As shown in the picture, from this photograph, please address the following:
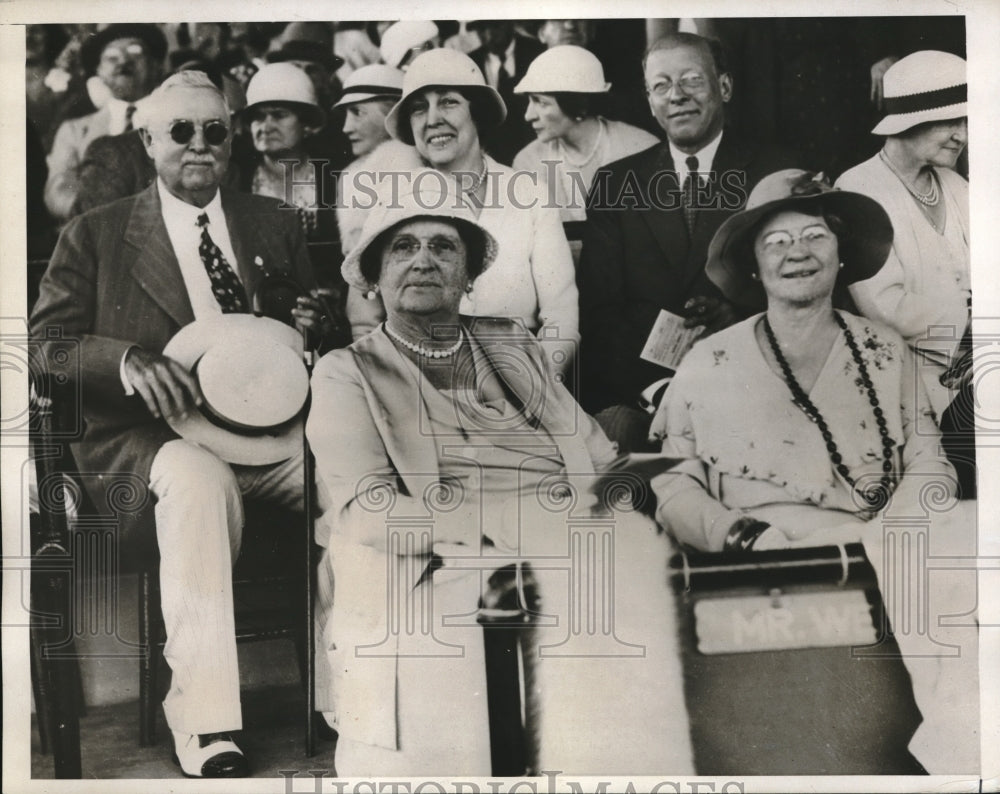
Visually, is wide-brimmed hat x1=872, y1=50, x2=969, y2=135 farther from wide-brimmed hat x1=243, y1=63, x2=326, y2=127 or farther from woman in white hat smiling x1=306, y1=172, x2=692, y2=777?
wide-brimmed hat x1=243, y1=63, x2=326, y2=127

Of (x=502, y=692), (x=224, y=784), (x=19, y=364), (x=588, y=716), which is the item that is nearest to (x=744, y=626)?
(x=588, y=716)

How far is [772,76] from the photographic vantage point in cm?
316

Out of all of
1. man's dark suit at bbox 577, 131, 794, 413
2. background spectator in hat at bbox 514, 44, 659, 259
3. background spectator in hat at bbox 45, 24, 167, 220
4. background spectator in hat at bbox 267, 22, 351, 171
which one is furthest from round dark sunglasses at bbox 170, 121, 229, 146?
man's dark suit at bbox 577, 131, 794, 413

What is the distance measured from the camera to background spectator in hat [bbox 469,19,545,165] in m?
3.13

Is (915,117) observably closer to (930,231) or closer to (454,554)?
(930,231)

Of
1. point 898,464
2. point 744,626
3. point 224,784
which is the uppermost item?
point 898,464

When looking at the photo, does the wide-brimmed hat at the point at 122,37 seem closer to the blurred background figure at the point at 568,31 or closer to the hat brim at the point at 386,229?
the hat brim at the point at 386,229

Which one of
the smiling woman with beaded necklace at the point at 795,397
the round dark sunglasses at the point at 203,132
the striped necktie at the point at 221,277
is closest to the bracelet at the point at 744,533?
the smiling woman with beaded necklace at the point at 795,397

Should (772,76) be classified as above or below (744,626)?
above

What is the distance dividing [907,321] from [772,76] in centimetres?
91

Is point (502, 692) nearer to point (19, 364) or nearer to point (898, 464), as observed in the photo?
point (898, 464)

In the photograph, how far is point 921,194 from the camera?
10.5 ft

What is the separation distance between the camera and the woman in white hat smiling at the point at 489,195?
312 centimetres

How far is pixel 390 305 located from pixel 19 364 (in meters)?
1.21
